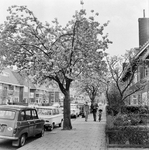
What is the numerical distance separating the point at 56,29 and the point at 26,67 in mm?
2942

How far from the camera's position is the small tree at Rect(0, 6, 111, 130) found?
14125 mm

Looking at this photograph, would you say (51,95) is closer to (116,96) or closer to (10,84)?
(10,84)

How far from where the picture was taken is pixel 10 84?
175 feet

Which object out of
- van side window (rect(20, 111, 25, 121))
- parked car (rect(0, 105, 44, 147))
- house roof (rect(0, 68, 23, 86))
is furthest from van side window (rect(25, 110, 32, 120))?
house roof (rect(0, 68, 23, 86))

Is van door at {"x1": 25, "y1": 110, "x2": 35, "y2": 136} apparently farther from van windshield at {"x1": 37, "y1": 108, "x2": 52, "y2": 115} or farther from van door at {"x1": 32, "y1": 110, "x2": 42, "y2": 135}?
van windshield at {"x1": 37, "y1": 108, "x2": 52, "y2": 115}

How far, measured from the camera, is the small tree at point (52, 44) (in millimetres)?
14125

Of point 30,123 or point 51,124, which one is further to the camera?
point 51,124

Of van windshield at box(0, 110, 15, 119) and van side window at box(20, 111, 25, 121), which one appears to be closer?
van windshield at box(0, 110, 15, 119)

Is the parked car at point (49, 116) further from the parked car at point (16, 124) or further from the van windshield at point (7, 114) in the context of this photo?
the van windshield at point (7, 114)

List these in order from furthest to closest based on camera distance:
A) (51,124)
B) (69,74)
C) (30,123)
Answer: (51,124), (69,74), (30,123)

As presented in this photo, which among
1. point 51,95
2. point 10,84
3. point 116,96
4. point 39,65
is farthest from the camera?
point 51,95

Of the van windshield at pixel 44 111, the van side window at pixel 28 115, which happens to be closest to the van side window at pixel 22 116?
the van side window at pixel 28 115

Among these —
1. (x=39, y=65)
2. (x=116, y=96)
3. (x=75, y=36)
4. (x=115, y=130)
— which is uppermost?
(x=75, y=36)

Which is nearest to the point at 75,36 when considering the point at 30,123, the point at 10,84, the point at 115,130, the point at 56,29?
the point at 56,29
